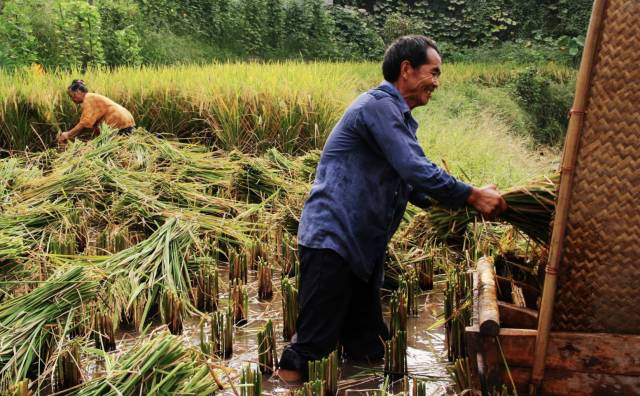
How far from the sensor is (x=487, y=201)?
2.90 metres

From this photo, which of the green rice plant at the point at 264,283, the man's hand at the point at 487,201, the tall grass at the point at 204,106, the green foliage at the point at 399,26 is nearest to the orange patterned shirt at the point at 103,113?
the tall grass at the point at 204,106

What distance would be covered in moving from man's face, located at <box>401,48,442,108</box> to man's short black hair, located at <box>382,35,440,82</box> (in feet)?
0.06

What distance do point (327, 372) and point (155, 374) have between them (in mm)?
690

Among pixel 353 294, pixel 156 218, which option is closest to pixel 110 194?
pixel 156 218

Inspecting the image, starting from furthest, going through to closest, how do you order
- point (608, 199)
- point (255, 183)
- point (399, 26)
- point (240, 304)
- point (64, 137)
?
1. point (399, 26)
2. point (64, 137)
3. point (255, 183)
4. point (240, 304)
5. point (608, 199)

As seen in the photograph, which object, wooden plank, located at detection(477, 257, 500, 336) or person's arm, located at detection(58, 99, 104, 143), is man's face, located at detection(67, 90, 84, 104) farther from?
wooden plank, located at detection(477, 257, 500, 336)

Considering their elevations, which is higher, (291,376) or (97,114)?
(97,114)

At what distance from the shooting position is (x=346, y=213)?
3.08m

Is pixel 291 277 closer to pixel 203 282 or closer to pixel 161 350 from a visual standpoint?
pixel 203 282

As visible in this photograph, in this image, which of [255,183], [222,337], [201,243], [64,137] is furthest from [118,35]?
[222,337]

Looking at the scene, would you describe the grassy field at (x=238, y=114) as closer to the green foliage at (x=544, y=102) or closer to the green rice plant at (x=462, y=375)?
the green foliage at (x=544, y=102)

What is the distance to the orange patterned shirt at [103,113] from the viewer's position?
23.9 feet

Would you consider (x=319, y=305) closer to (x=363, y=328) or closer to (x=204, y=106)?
(x=363, y=328)

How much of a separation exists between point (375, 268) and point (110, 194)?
2715 mm
